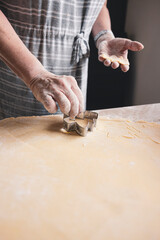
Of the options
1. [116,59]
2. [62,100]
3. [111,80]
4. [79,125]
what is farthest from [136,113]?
[111,80]

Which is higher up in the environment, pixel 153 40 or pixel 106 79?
pixel 153 40

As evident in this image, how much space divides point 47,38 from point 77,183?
2.74 ft

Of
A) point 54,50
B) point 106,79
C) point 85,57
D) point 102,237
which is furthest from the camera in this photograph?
point 106,79

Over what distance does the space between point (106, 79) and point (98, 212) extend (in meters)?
1.89

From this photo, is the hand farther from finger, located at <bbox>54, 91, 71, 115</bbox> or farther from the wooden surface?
finger, located at <bbox>54, 91, 71, 115</bbox>

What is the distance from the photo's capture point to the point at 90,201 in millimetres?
671

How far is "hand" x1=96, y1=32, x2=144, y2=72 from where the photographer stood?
117cm

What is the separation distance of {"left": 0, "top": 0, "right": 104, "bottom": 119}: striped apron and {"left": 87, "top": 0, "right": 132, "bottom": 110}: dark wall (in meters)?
0.95

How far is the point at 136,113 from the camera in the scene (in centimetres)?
128

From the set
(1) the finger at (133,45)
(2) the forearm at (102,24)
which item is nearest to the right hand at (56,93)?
(1) the finger at (133,45)

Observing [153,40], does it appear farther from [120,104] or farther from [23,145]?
[23,145]

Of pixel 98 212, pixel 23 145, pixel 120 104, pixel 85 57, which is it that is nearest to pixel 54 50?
pixel 85 57

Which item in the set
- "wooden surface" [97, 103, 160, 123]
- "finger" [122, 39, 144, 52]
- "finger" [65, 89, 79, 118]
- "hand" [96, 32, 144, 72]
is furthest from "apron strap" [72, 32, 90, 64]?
"finger" [65, 89, 79, 118]

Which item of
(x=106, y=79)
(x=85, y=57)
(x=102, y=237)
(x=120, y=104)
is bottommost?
(x=120, y=104)
